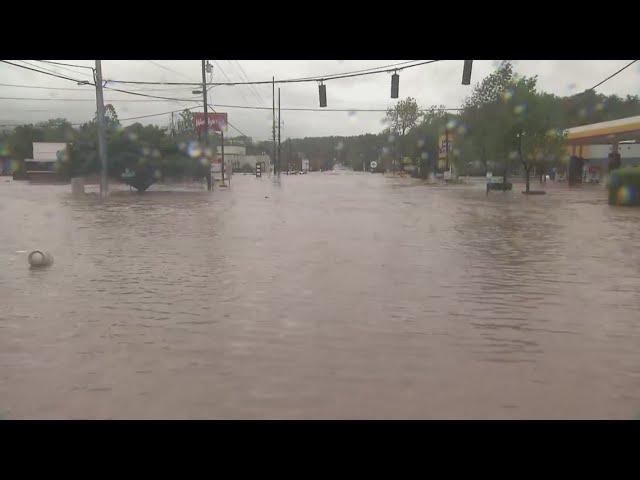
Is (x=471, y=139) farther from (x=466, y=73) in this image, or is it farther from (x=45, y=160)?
(x=45, y=160)

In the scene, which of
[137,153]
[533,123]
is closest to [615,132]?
[533,123]

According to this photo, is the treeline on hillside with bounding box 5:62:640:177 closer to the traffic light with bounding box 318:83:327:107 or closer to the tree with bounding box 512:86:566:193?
the tree with bounding box 512:86:566:193

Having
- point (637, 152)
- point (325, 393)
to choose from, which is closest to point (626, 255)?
point (325, 393)

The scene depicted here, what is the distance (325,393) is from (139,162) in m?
37.1

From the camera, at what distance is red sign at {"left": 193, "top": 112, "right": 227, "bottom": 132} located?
6562 centimetres

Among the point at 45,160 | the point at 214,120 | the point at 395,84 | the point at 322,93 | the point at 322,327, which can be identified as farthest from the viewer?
the point at 45,160

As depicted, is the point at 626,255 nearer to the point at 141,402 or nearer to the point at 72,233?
the point at 141,402

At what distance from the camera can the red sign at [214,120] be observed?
65.6 metres

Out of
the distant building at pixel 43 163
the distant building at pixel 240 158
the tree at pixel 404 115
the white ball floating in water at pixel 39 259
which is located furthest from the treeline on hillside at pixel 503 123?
the distant building at pixel 240 158

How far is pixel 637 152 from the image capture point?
64.1m

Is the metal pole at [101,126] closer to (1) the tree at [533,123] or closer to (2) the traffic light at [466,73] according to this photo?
(2) the traffic light at [466,73]

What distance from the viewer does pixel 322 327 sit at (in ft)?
24.8

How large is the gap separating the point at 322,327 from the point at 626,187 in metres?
24.0

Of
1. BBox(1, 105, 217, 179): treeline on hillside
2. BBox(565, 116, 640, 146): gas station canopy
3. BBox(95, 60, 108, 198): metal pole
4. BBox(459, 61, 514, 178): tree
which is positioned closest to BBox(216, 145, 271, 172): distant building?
BBox(459, 61, 514, 178): tree
